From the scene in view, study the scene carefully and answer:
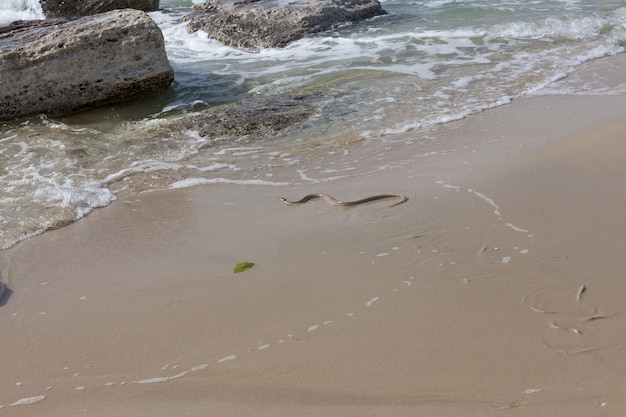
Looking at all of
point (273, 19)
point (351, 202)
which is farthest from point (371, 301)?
point (273, 19)

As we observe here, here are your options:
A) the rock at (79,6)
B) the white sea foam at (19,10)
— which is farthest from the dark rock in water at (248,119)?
the white sea foam at (19,10)

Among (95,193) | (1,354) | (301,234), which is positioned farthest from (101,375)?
(95,193)

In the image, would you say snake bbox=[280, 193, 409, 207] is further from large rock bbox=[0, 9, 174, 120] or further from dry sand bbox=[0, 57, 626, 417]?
large rock bbox=[0, 9, 174, 120]

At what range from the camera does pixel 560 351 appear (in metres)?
2.76

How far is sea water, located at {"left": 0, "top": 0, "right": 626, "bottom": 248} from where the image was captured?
219 inches

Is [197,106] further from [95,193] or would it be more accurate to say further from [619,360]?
[619,360]

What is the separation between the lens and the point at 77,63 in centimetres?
753

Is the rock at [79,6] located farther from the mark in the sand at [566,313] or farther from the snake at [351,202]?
the mark in the sand at [566,313]

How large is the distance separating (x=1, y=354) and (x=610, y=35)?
33.0 ft

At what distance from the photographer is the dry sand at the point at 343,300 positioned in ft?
8.74

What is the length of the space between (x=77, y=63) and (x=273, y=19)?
487 centimetres

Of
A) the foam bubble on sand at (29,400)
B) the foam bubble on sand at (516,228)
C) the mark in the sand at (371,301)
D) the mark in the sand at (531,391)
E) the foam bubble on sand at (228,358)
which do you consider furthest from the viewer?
the foam bubble on sand at (516,228)

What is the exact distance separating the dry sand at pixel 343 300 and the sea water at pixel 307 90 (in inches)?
22.5

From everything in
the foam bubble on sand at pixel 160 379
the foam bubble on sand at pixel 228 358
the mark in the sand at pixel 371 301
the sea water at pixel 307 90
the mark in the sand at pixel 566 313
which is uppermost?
the sea water at pixel 307 90
